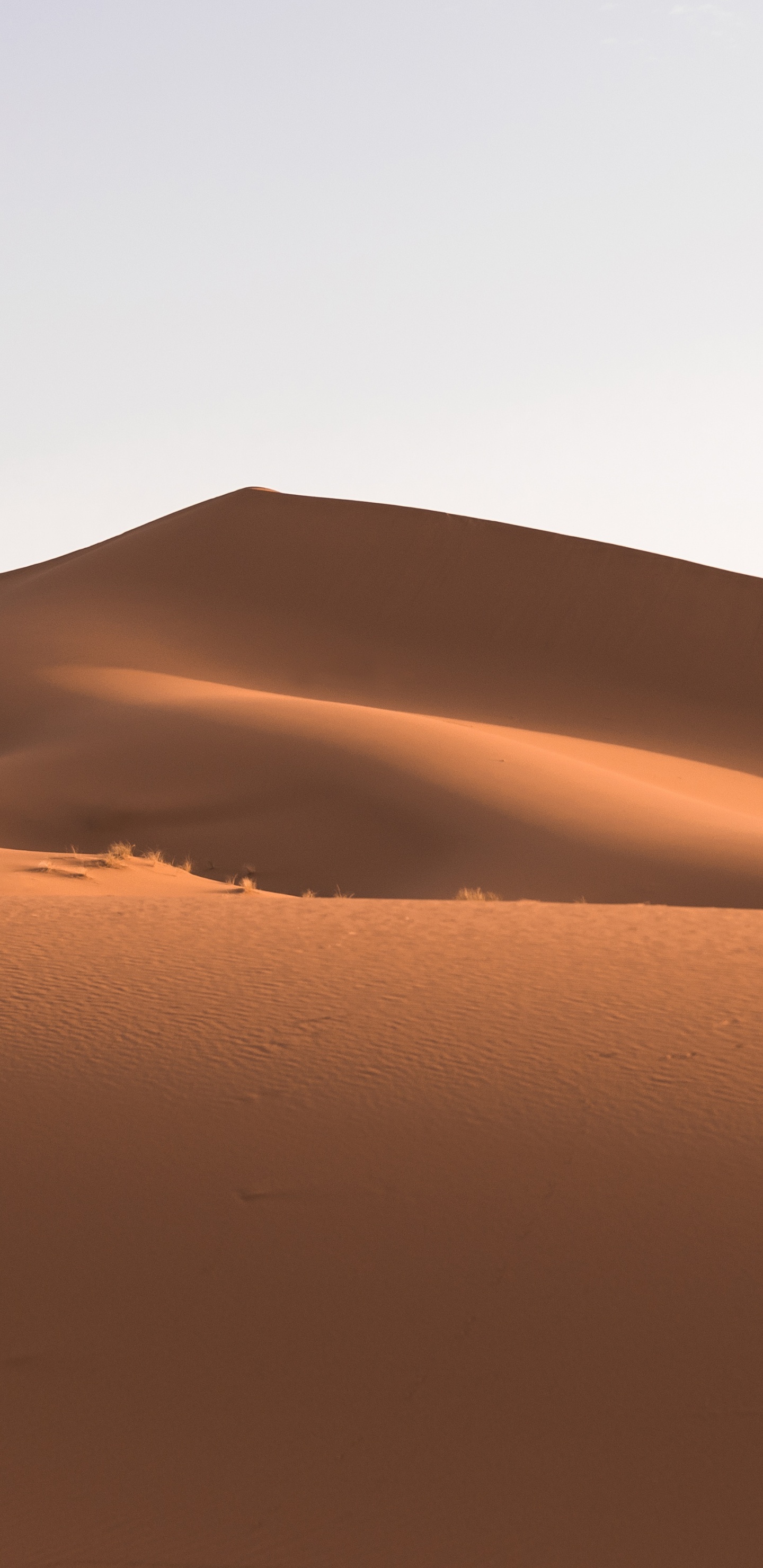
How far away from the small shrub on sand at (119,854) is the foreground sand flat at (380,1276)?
9.50 meters

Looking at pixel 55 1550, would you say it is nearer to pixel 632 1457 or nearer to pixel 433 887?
pixel 632 1457

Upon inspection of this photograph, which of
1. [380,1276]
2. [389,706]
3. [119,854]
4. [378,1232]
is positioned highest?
[389,706]

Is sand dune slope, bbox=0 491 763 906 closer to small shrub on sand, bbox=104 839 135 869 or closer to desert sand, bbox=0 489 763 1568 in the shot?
small shrub on sand, bbox=104 839 135 869

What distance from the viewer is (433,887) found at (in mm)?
18641

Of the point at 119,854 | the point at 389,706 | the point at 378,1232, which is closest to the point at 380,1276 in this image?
→ the point at 378,1232

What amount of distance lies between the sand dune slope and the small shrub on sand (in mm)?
920

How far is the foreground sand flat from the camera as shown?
336 centimetres

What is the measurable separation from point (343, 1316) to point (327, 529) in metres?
45.8

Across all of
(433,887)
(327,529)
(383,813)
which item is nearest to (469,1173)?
(433,887)

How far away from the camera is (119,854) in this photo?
60.7 feet

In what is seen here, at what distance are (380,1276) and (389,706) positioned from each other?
30974 mm

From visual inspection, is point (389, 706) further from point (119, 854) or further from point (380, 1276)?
Answer: point (380, 1276)

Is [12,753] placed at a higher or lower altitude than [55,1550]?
higher

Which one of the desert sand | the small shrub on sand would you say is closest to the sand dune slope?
the small shrub on sand
